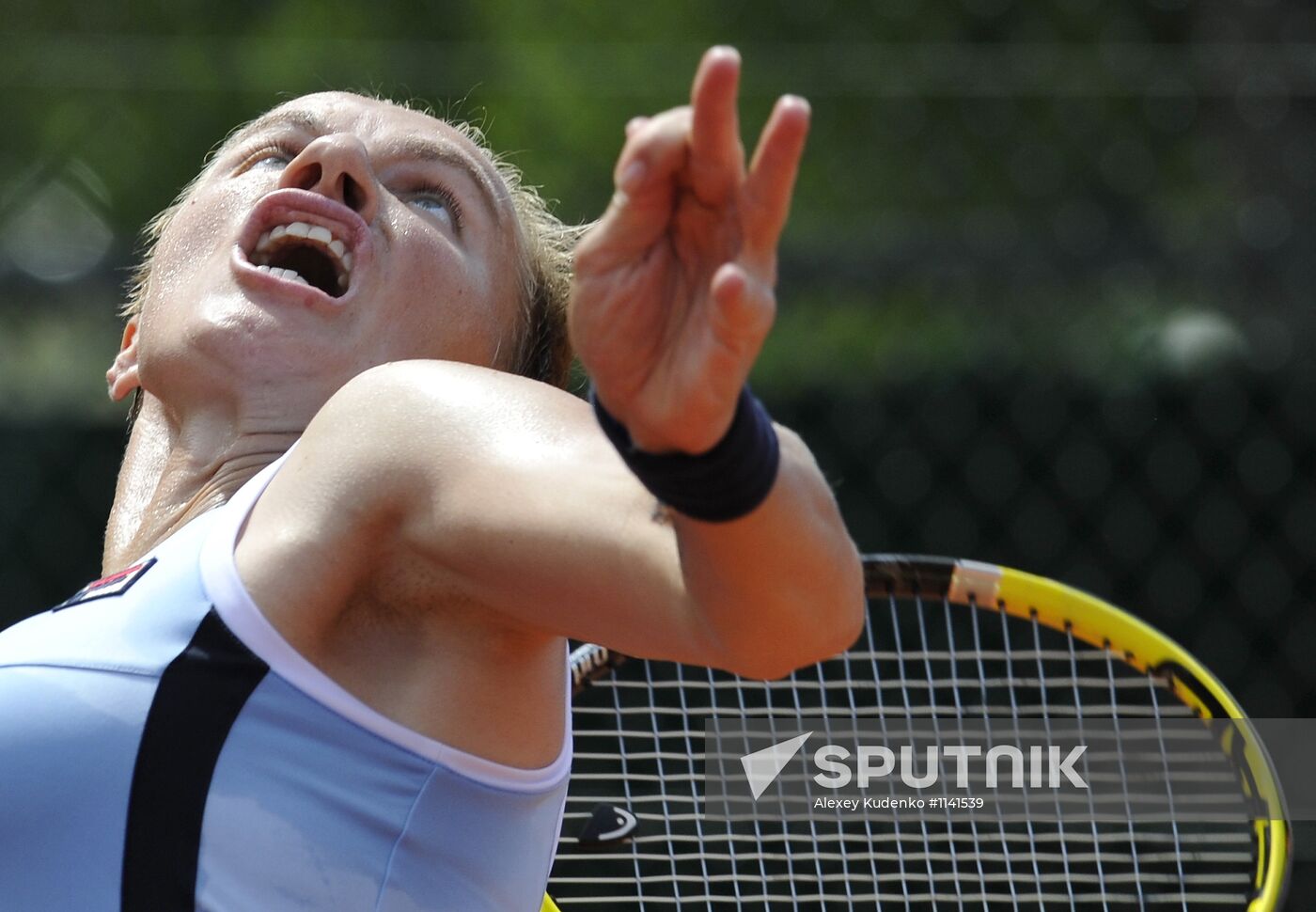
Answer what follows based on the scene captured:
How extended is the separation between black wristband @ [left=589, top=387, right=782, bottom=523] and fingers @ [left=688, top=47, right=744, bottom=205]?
12 centimetres

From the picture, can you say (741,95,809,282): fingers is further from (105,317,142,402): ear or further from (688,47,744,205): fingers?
(105,317,142,402): ear

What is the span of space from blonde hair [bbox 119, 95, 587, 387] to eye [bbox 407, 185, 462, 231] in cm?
9

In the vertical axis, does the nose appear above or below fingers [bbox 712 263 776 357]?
below

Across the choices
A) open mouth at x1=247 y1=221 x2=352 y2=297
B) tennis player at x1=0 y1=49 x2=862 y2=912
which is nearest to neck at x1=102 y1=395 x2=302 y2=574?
tennis player at x1=0 y1=49 x2=862 y2=912

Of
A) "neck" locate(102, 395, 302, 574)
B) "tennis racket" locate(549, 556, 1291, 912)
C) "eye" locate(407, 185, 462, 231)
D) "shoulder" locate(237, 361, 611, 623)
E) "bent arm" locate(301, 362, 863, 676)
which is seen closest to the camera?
"bent arm" locate(301, 362, 863, 676)

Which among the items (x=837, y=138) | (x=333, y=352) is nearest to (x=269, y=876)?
(x=333, y=352)

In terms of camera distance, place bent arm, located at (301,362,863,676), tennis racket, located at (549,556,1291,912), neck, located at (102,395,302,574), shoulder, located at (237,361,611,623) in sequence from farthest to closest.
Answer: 1. tennis racket, located at (549,556,1291,912)
2. neck, located at (102,395,302,574)
3. shoulder, located at (237,361,611,623)
4. bent arm, located at (301,362,863,676)

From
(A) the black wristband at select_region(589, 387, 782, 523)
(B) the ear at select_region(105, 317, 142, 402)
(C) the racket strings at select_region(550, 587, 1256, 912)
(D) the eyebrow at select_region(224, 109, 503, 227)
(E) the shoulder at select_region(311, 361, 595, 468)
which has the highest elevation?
(A) the black wristband at select_region(589, 387, 782, 523)

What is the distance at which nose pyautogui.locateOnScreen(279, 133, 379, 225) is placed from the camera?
1623 millimetres

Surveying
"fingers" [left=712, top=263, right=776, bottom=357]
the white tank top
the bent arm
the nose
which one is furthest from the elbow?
the nose

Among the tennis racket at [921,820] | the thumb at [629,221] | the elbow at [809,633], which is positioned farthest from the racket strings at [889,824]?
the thumb at [629,221]

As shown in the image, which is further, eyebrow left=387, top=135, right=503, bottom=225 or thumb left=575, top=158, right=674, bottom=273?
eyebrow left=387, top=135, right=503, bottom=225

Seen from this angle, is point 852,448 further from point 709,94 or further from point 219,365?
point 709,94

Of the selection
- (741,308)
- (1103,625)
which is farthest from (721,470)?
(1103,625)
